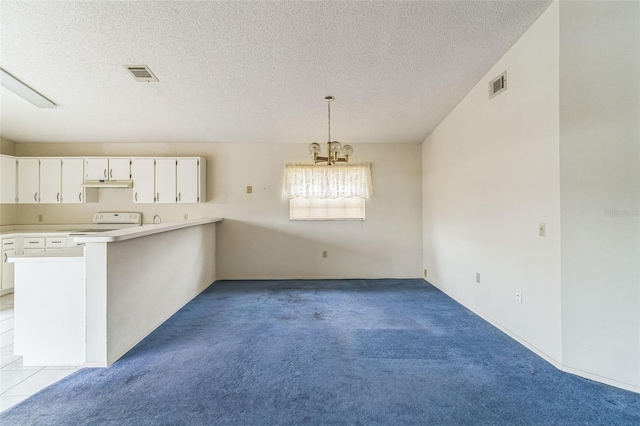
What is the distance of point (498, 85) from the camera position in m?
2.75

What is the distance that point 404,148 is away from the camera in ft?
16.1

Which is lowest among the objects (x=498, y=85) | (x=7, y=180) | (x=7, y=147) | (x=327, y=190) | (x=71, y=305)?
(x=71, y=305)

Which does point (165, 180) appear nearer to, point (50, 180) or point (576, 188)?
point (50, 180)

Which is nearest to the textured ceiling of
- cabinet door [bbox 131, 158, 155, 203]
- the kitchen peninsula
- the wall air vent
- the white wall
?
the wall air vent

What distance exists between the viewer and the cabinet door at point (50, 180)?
439 centimetres

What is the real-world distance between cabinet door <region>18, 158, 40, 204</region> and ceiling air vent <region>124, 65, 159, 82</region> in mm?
3035

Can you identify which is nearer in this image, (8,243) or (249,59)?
(249,59)

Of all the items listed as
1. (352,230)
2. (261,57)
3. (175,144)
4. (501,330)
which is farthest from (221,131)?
(501,330)

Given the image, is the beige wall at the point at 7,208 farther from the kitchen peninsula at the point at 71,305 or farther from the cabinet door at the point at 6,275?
the kitchen peninsula at the point at 71,305

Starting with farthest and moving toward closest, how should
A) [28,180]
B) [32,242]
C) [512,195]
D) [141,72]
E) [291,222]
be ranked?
[291,222] → [28,180] → [32,242] → [141,72] → [512,195]

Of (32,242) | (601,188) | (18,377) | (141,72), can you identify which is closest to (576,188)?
(601,188)

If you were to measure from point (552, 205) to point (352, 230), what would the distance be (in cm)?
305

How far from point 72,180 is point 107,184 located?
0.62 metres

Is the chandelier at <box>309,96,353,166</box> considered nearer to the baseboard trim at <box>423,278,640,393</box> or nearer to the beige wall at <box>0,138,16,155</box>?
the baseboard trim at <box>423,278,640,393</box>
